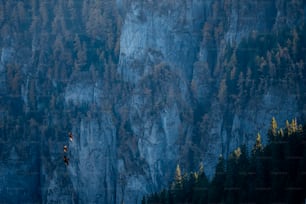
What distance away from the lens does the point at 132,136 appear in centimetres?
8744

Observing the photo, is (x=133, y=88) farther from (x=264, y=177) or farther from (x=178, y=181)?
(x=264, y=177)

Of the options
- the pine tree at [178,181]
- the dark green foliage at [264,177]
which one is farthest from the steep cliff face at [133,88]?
the dark green foliage at [264,177]

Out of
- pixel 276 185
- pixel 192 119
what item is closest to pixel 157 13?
pixel 192 119

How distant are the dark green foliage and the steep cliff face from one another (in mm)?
10307

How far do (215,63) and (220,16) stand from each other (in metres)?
4.32

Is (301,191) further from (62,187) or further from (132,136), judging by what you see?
(62,187)

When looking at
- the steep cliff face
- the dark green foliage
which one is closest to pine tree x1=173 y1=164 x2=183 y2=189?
the dark green foliage

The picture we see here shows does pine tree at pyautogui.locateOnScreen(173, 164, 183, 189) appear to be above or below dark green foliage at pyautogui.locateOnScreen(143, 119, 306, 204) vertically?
below

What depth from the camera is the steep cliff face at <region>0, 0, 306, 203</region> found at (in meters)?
81.5

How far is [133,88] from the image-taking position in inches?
3462

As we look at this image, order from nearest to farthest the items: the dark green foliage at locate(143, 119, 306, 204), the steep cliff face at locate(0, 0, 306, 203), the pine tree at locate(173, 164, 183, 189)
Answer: the dark green foliage at locate(143, 119, 306, 204), the pine tree at locate(173, 164, 183, 189), the steep cliff face at locate(0, 0, 306, 203)

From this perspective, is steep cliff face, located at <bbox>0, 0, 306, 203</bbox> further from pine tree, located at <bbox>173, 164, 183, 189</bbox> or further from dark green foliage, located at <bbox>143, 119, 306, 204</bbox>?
dark green foliage, located at <bbox>143, 119, 306, 204</bbox>

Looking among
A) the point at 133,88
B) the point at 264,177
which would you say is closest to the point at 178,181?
the point at 264,177

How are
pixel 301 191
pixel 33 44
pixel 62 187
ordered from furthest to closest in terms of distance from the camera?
pixel 33 44 < pixel 62 187 < pixel 301 191
